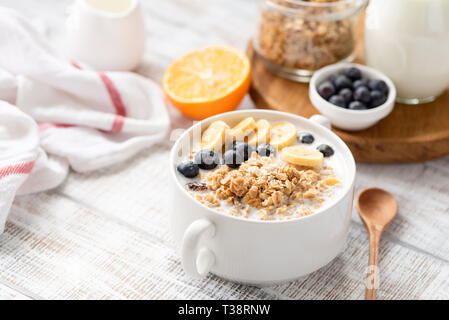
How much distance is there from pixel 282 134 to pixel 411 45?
16.5 inches

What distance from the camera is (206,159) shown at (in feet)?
3.42

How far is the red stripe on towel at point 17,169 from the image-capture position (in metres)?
1.12

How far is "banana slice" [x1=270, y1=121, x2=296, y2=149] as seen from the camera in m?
1.10

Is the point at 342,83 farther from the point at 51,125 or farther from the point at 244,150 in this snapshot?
the point at 51,125

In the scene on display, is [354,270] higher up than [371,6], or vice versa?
[371,6]

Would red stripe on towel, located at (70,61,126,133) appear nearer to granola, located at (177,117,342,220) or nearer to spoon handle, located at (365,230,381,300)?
granola, located at (177,117,342,220)

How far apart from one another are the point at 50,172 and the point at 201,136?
0.35 metres

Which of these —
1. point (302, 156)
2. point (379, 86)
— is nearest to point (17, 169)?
point (302, 156)

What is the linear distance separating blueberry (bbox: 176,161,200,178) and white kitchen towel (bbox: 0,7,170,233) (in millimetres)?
326

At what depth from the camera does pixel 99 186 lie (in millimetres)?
1259

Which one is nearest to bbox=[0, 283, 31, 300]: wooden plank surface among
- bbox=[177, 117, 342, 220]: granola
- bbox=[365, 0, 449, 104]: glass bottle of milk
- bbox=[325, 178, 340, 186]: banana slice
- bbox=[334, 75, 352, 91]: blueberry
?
bbox=[177, 117, 342, 220]: granola

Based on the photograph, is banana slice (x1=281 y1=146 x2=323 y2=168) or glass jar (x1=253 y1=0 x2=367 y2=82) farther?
glass jar (x1=253 y1=0 x2=367 y2=82)
